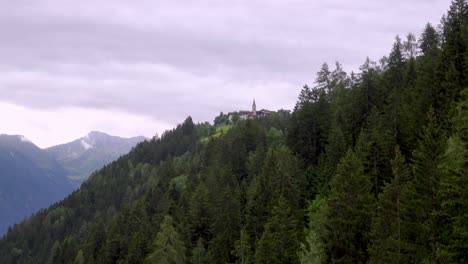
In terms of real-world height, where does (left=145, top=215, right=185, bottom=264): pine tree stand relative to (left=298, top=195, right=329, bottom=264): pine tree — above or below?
below

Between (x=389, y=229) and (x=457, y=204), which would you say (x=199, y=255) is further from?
(x=457, y=204)

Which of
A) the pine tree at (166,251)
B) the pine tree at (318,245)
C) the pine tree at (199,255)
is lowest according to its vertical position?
the pine tree at (199,255)

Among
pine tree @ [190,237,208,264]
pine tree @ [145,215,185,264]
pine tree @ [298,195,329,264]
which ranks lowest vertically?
pine tree @ [190,237,208,264]

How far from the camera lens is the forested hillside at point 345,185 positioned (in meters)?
32.3

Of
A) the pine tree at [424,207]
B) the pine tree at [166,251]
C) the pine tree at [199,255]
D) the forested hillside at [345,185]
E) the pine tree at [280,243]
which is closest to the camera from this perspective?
the pine tree at [424,207]

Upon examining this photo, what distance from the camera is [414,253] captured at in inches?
1278

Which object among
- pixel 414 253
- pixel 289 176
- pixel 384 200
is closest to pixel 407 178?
pixel 384 200

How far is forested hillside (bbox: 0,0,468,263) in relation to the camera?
3234 cm

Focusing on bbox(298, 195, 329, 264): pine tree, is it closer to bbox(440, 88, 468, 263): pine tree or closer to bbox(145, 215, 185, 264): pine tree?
bbox(440, 88, 468, 263): pine tree

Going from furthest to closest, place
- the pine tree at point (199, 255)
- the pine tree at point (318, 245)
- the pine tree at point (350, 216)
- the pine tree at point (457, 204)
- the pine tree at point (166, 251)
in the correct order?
the pine tree at point (199, 255)
the pine tree at point (166, 251)
the pine tree at point (318, 245)
the pine tree at point (350, 216)
the pine tree at point (457, 204)

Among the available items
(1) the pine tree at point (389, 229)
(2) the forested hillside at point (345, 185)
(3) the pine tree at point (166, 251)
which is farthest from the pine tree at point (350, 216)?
(3) the pine tree at point (166, 251)

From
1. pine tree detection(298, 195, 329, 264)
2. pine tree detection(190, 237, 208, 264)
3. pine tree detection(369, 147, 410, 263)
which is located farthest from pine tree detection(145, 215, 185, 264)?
pine tree detection(369, 147, 410, 263)

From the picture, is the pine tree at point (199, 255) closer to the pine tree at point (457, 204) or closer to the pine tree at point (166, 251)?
the pine tree at point (166, 251)

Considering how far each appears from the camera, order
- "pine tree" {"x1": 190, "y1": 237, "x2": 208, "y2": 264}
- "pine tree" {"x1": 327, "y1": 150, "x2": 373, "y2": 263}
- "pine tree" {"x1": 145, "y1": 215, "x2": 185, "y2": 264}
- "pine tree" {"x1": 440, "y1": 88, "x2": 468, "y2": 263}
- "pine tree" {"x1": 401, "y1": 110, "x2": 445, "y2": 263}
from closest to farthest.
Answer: "pine tree" {"x1": 440, "y1": 88, "x2": 468, "y2": 263}, "pine tree" {"x1": 401, "y1": 110, "x2": 445, "y2": 263}, "pine tree" {"x1": 327, "y1": 150, "x2": 373, "y2": 263}, "pine tree" {"x1": 145, "y1": 215, "x2": 185, "y2": 264}, "pine tree" {"x1": 190, "y1": 237, "x2": 208, "y2": 264}
